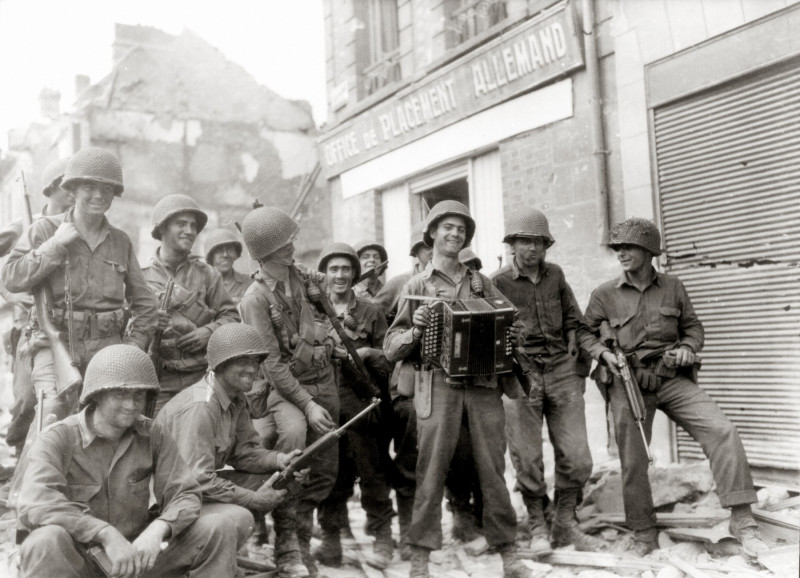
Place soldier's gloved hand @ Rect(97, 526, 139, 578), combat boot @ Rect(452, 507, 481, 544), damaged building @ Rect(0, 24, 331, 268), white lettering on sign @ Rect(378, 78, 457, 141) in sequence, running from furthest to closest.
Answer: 1. damaged building @ Rect(0, 24, 331, 268)
2. white lettering on sign @ Rect(378, 78, 457, 141)
3. combat boot @ Rect(452, 507, 481, 544)
4. soldier's gloved hand @ Rect(97, 526, 139, 578)

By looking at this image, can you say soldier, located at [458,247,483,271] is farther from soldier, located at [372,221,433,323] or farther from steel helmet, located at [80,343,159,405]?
steel helmet, located at [80,343,159,405]

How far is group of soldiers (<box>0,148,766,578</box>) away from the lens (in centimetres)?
400

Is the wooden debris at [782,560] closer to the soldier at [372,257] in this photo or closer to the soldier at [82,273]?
the soldier at [372,257]

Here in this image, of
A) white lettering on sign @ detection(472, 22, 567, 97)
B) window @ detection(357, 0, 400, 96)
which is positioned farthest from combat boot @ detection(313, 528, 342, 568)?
window @ detection(357, 0, 400, 96)

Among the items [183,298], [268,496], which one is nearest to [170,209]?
[183,298]

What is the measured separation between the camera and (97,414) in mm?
3990

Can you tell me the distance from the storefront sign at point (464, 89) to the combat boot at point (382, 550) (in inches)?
189

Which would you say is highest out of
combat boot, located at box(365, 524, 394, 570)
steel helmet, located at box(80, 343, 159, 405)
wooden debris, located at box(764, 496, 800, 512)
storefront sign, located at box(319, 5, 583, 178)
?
storefront sign, located at box(319, 5, 583, 178)

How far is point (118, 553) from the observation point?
3.62 m

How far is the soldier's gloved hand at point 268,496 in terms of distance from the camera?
462 centimetres

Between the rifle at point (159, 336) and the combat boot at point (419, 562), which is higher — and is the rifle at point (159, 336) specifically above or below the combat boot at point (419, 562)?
above

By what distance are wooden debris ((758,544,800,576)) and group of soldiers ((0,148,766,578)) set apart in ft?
0.44

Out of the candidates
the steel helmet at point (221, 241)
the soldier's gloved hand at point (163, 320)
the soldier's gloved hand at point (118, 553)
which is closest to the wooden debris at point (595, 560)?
the soldier's gloved hand at point (118, 553)

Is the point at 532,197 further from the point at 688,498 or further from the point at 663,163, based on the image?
the point at 688,498
